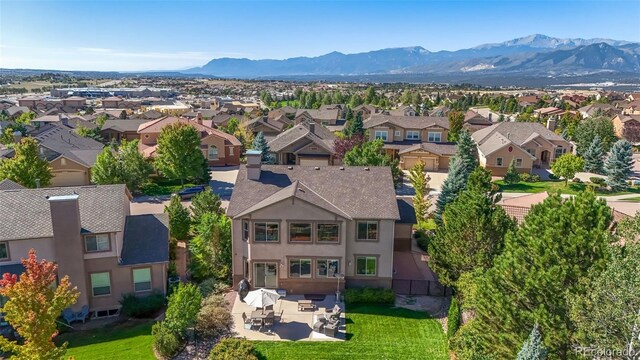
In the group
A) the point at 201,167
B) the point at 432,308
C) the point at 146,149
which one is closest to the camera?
the point at 432,308

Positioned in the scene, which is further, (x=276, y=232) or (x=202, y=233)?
(x=202, y=233)

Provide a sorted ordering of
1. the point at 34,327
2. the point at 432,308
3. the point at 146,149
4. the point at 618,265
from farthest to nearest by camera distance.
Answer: the point at 146,149 → the point at 432,308 → the point at 34,327 → the point at 618,265

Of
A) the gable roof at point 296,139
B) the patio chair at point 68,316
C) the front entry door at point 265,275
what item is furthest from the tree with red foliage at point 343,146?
the patio chair at point 68,316

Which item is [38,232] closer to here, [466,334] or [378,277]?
[378,277]

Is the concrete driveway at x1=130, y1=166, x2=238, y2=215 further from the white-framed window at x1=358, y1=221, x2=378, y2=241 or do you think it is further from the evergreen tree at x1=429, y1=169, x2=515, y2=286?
the evergreen tree at x1=429, y1=169, x2=515, y2=286

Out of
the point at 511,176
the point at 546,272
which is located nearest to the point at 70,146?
the point at 511,176

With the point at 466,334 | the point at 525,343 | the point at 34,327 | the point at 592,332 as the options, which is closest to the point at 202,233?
the point at 34,327

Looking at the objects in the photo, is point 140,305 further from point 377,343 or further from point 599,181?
point 599,181

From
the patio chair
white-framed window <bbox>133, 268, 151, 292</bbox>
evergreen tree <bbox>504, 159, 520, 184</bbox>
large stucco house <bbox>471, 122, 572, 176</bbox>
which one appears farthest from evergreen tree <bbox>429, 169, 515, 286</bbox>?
large stucco house <bbox>471, 122, 572, 176</bbox>
